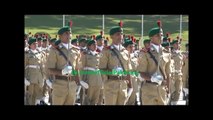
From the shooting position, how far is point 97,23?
32.1 ft

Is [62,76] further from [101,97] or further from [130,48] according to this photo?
[130,48]

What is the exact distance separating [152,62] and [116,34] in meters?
0.56

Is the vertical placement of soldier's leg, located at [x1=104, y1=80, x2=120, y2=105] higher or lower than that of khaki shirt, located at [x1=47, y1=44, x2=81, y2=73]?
lower

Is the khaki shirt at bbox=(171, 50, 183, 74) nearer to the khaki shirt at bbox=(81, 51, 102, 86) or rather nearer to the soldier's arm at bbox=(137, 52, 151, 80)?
the soldier's arm at bbox=(137, 52, 151, 80)

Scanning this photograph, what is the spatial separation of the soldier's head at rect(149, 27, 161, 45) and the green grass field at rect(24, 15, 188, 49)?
0.07 metres

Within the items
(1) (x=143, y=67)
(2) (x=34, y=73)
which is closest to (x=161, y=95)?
(1) (x=143, y=67)

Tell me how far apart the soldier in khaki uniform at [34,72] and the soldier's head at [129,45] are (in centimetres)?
120

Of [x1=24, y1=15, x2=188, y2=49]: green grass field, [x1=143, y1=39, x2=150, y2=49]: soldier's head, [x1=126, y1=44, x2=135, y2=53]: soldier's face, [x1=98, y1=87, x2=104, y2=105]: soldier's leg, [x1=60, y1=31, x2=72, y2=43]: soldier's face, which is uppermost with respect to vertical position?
[x1=24, y1=15, x2=188, y2=49]: green grass field

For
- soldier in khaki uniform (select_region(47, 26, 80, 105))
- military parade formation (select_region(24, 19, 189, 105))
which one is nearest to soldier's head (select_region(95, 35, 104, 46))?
military parade formation (select_region(24, 19, 189, 105))

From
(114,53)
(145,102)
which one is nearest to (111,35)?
(114,53)

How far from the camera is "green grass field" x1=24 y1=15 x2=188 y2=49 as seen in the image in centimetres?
966

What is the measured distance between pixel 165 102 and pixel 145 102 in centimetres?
24

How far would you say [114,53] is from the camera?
9688 mm

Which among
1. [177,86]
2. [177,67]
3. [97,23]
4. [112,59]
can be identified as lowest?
[177,86]
